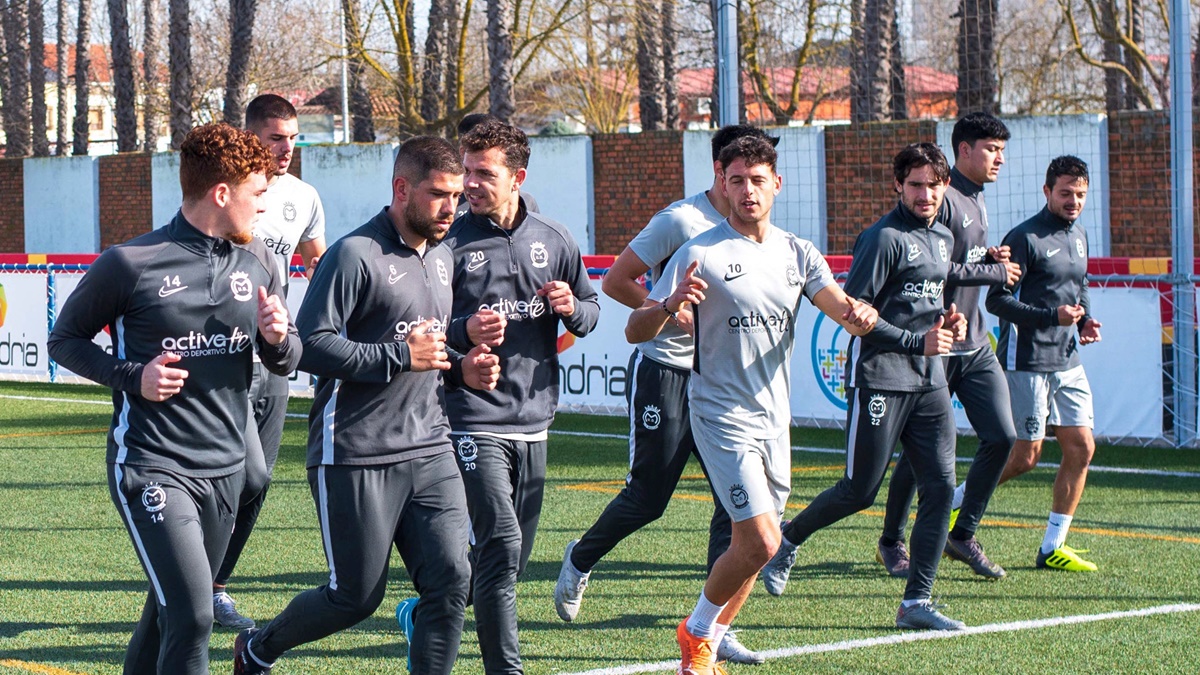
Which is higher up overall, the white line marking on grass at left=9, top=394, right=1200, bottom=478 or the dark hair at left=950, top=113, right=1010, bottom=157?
the dark hair at left=950, top=113, right=1010, bottom=157

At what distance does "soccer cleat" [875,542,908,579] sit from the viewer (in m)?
8.17

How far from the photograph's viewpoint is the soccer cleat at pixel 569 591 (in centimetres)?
701

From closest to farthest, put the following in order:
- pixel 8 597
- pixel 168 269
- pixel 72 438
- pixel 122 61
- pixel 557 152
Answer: pixel 168 269 → pixel 8 597 → pixel 72 438 → pixel 557 152 → pixel 122 61

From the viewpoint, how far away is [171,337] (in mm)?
4652

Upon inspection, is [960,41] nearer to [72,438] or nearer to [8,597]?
[72,438]

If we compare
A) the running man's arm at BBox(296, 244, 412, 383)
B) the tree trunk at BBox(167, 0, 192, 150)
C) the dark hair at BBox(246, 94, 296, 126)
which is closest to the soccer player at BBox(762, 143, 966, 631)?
the dark hair at BBox(246, 94, 296, 126)

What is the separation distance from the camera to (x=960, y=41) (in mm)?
20984

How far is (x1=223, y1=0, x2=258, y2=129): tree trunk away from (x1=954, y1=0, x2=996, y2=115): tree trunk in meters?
14.1

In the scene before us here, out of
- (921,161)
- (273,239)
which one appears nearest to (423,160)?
(273,239)

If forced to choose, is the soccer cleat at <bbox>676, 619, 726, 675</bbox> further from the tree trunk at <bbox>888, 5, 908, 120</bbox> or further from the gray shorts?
the tree trunk at <bbox>888, 5, 908, 120</bbox>

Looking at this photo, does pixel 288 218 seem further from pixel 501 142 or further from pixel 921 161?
pixel 921 161

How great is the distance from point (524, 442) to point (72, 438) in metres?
9.26

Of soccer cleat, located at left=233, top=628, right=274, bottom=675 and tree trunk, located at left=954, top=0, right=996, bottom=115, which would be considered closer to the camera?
soccer cleat, located at left=233, top=628, right=274, bottom=675

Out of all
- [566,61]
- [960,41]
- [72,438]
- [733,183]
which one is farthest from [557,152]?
[733,183]
